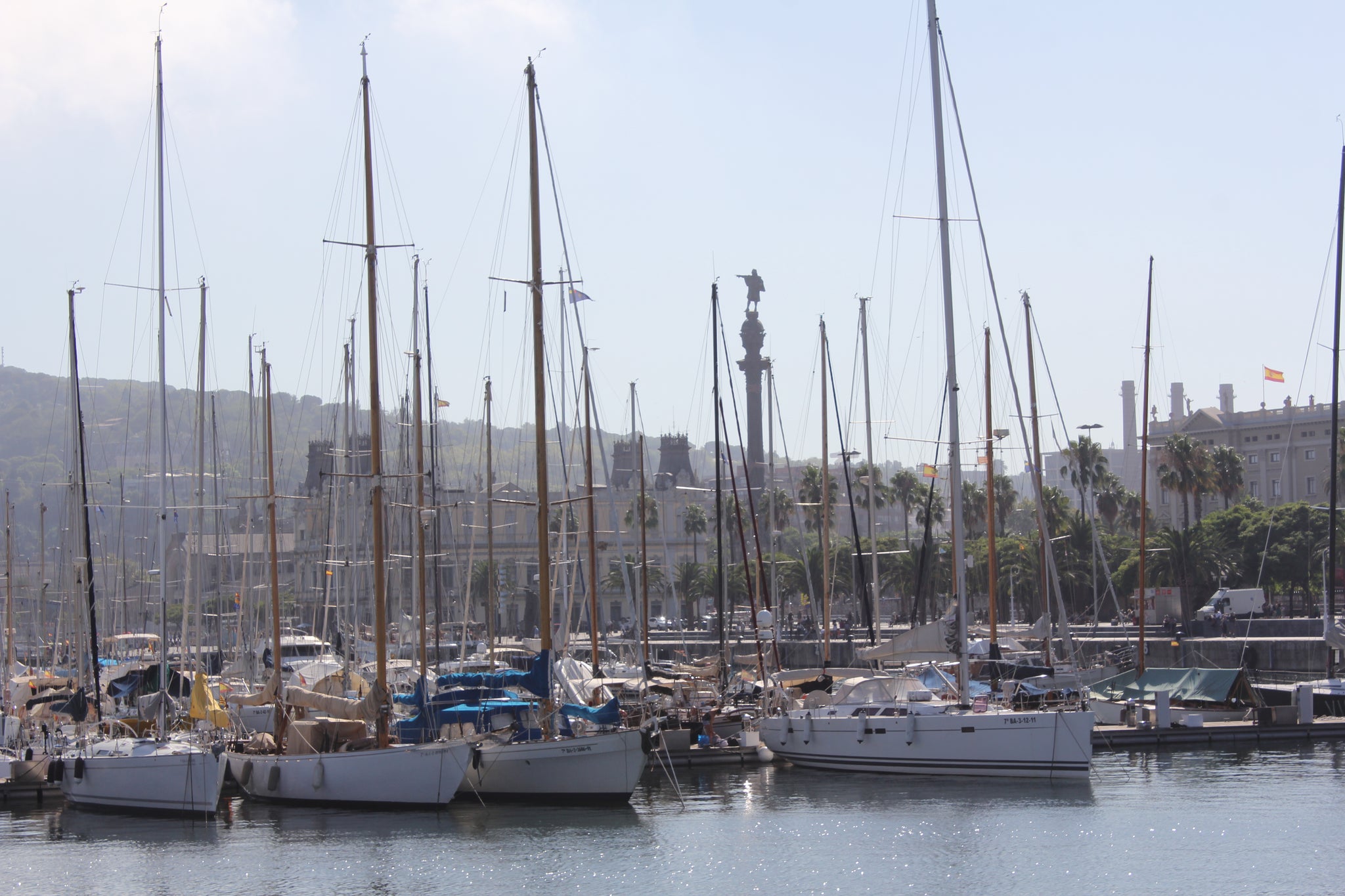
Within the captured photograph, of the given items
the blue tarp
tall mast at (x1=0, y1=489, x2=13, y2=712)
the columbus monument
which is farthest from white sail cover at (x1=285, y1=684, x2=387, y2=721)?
the columbus monument

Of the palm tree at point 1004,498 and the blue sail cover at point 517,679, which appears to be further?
the palm tree at point 1004,498

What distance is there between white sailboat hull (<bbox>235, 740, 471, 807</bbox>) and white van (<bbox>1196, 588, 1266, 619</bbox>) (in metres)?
45.8

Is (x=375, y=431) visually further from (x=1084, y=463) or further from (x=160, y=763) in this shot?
(x=1084, y=463)

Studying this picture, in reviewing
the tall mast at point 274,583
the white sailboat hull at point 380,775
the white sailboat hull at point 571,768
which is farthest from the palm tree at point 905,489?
the white sailboat hull at point 380,775

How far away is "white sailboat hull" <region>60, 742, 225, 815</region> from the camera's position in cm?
2959

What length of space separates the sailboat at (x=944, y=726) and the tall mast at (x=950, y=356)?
21 millimetres

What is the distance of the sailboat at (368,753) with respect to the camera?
28.8 metres

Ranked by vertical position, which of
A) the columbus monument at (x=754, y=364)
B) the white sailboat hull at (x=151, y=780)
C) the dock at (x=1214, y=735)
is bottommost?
the dock at (x=1214, y=735)

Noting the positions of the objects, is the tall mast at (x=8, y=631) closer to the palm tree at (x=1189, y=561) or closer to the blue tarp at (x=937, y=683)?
the blue tarp at (x=937, y=683)

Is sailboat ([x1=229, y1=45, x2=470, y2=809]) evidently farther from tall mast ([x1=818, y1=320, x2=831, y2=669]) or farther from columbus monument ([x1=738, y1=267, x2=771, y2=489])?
columbus monument ([x1=738, y1=267, x2=771, y2=489])

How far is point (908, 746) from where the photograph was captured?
108 feet

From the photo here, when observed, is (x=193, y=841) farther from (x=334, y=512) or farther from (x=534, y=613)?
(x=534, y=613)

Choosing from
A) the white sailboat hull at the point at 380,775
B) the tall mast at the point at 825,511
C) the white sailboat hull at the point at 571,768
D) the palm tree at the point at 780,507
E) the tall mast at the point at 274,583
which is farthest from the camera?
the palm tree at the point at 780,507

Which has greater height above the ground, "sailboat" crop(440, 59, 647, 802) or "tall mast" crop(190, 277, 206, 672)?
"tall mast" crop(190, 277, 206, 672)
